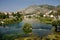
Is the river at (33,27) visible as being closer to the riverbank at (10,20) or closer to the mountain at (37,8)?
the riverbank at (10,20)

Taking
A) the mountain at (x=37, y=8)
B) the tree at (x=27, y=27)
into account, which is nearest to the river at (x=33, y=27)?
the tree at (x=27, y=27)

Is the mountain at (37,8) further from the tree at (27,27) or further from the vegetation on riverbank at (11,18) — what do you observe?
the tree at (27,27)

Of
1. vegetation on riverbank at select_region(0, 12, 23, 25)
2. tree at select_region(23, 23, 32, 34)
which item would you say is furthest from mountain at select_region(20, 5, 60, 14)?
tree at select_region(23, 23, 32, 34)

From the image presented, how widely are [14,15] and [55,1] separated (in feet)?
3.32

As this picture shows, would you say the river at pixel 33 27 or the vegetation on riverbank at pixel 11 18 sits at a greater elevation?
the vegetation on riverbank at pixel 11 18

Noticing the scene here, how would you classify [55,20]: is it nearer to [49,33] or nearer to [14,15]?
[49,33]

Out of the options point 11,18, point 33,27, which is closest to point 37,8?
point 33,27

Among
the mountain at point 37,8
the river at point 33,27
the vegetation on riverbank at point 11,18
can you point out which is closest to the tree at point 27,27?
the river at point 33,27

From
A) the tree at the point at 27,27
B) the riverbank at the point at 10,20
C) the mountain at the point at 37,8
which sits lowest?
the tree at the point at 27,27

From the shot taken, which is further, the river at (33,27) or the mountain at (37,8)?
the mountain at (37,8)

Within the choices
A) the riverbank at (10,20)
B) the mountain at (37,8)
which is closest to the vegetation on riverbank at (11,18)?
the riverbank at (10,20)

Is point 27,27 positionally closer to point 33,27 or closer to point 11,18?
point 33,27

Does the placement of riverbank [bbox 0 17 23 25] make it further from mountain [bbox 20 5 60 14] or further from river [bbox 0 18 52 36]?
mountain [bbox 20 5 60 14]

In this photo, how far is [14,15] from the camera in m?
3.79
